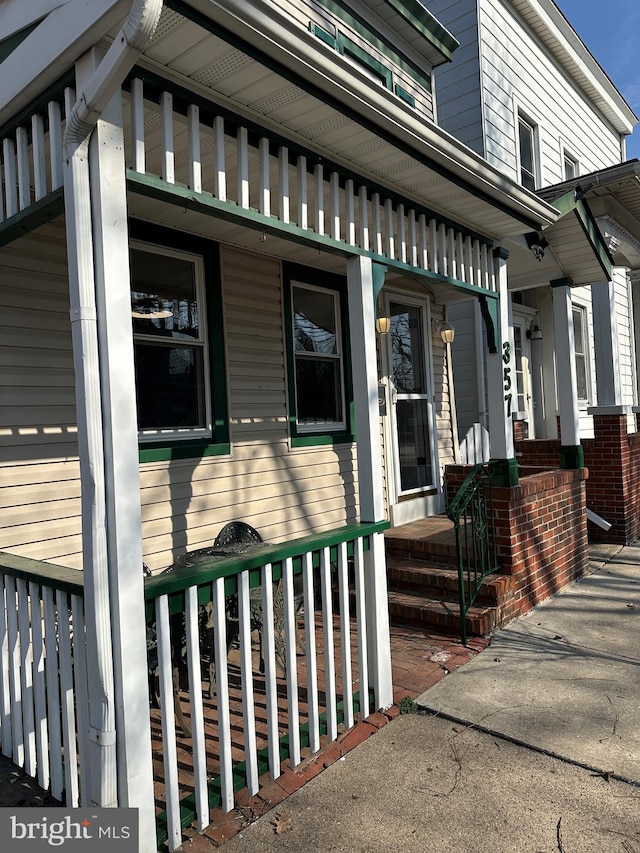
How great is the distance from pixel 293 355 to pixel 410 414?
1.94 m

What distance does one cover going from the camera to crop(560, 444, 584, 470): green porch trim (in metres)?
6.13

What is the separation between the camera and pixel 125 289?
234 centimetres

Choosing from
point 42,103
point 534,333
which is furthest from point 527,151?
point 42,103

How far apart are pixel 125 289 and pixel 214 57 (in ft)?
3.45

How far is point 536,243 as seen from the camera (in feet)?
18.0

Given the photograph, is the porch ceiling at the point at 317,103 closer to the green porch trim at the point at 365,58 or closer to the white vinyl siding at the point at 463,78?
the green porch trim at the point at 365,58

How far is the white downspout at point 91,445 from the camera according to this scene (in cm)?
221

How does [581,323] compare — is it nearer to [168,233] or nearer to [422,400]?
[422,400]

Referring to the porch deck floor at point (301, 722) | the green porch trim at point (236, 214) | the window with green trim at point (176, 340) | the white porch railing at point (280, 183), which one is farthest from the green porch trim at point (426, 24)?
the porch deck floor at point (301, 722)

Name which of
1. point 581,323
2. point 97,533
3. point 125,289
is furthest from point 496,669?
point 581,323

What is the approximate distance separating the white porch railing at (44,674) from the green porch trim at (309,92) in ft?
7.14

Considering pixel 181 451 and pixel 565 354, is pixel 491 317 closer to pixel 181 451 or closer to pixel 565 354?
pixel 565 354

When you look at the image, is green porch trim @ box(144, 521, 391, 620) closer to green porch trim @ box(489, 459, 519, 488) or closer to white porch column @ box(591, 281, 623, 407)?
green porch trim @ box(489, 459, 519, 488)

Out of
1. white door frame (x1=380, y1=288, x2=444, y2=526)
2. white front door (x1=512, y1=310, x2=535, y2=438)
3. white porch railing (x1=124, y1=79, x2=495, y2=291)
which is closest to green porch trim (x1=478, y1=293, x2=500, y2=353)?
white porch railing (x1=124, y1=79, x2=495, y2=291)
